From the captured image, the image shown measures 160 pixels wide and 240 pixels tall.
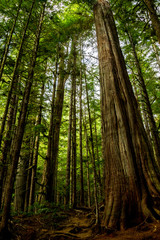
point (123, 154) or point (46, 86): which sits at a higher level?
point (46, 86)

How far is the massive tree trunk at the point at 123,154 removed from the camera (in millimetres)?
2305

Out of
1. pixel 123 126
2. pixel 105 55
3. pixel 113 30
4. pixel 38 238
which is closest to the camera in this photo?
pixel 38 238

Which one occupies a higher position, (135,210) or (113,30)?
(113,30)

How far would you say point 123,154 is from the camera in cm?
273

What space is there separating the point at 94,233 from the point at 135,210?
79cm

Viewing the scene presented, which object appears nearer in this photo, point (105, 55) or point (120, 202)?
point (120, 202)

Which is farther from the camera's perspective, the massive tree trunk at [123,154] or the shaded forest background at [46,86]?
the shaded forest background at [46,86]

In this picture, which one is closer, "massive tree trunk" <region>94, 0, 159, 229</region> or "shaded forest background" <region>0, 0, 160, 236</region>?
"massive tree trunk" <region>94, 0, 159, 229</region>

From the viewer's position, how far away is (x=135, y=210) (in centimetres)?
226

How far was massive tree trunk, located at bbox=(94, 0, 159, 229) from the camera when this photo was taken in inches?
90.7

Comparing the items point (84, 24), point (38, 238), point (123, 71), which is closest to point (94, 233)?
point (38, 238)

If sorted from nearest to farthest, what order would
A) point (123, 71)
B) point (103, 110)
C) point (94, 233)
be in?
point (94, 233), point (103, 110), point (123, 71)

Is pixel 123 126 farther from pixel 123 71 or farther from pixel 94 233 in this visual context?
pixel 94 233

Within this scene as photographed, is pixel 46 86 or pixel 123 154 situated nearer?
pixel 123 154
